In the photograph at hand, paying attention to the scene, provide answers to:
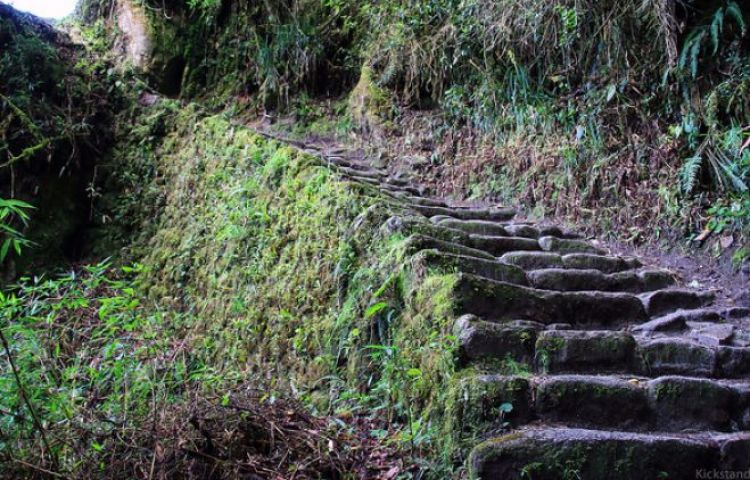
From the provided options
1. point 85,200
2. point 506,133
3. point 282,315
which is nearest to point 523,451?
point 282,315

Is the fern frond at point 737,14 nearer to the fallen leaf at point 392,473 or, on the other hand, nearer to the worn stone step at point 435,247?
the worn stone step at point 435,247

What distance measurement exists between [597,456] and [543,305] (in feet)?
3.80

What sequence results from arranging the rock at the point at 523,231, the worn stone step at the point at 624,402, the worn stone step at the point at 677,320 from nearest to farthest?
the worn stone step at the point at 624,402 → the worn stone step at the point at 677,320 → the rock at the point at 523,231

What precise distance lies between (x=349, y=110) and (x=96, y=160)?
11.1ft

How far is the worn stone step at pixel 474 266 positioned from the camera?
3.47 m

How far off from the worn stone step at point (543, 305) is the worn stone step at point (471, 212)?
6.00ft

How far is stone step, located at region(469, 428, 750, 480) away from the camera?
241cm

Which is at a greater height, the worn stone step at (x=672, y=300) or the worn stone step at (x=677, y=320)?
the worn stone step at (x=672, y=300)

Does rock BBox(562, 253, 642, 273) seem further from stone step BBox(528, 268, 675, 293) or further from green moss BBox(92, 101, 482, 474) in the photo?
green moss BBox(92, 101, 482, 474)

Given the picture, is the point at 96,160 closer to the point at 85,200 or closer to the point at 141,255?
the point at 85,200

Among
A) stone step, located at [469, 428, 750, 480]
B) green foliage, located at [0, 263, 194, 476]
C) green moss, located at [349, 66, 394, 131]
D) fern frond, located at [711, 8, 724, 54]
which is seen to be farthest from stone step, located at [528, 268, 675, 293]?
green moss, located at [349, 66, 394, 131]

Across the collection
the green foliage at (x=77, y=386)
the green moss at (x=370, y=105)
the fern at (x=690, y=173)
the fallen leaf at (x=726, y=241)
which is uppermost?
the green moss at (x=370, y=105)

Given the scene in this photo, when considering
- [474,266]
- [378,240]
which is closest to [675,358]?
[474,266]

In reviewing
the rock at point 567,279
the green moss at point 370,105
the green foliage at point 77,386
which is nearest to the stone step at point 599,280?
the rock at point 567,279
